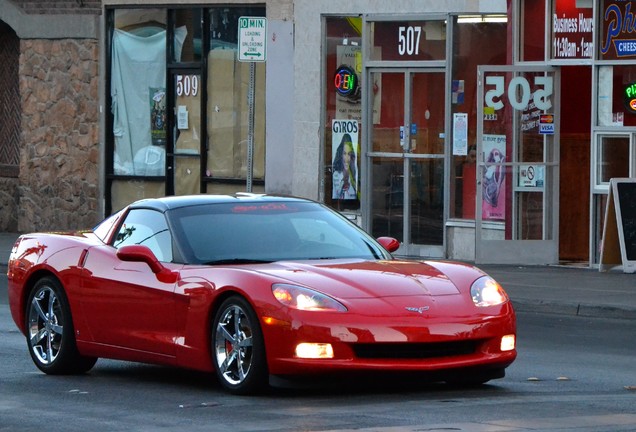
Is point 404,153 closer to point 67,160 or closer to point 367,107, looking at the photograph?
point 367,107

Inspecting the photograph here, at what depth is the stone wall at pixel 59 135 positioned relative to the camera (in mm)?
26078

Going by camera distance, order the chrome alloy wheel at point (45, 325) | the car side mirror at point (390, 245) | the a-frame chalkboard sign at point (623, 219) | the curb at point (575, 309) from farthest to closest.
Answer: the a-frame chalkboard sign at point (623, 219) → the curb at point (575, 309) → the chrome alloy wheel at point (45, 325) → the car side mirror at point (390, 245)

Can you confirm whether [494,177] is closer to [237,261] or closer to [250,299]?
[237,261]

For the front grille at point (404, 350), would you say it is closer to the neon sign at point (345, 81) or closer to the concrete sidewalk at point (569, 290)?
the concrete sidewalk at point (569, 290)

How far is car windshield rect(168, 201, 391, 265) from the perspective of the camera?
10461 mm

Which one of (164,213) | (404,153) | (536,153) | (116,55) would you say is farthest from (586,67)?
(164,213)

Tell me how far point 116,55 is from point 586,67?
8.57m

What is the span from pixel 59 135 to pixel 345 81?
5748 mm

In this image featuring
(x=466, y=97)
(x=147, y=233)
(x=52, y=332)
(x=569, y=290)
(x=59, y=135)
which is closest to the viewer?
(x=147, y=233)

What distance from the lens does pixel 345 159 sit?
913 inches

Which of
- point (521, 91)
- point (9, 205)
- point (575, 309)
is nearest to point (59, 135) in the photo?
point (9, 205)

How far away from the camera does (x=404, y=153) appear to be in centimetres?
2247

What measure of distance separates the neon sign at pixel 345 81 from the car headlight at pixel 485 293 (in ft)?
43.0

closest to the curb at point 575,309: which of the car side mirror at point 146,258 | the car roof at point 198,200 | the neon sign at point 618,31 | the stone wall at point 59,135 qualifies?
the neon sign at point 618,31
